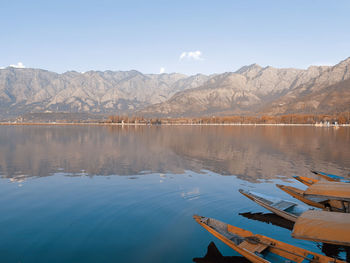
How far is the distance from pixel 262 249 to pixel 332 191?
840cm

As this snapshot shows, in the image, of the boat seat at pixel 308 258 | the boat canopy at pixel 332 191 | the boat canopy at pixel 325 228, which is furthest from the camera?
the boat canopy at pixel 332 191

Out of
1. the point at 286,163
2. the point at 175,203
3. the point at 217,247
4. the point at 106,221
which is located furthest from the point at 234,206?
the point at 286,163

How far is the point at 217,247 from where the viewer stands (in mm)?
17500

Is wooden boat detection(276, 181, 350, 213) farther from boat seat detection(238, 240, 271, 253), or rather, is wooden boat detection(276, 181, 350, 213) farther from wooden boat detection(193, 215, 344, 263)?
boat seat detection(238, 240, 271, 253)

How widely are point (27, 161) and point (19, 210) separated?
99.7 feet

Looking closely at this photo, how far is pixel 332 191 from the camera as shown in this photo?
19.4 meters

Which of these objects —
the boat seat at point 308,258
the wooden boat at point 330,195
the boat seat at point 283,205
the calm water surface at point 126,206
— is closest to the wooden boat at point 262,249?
the boat seat at point 308,258

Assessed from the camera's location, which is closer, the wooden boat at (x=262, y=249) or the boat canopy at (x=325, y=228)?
the boat canopy at (x=325, y=228)

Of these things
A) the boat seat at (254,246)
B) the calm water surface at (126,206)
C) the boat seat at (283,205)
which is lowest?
the calm water surface at (126,206)

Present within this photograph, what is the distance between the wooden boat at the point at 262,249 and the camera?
13330 millimetres

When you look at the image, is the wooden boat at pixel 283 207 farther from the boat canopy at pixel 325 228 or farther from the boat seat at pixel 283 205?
the boat canopy at pixel 325 228

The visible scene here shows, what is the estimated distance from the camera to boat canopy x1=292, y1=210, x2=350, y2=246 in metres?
12.2

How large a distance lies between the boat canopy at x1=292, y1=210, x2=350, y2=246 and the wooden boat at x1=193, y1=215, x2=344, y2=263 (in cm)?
129

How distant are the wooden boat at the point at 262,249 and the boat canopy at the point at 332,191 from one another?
265 inches
